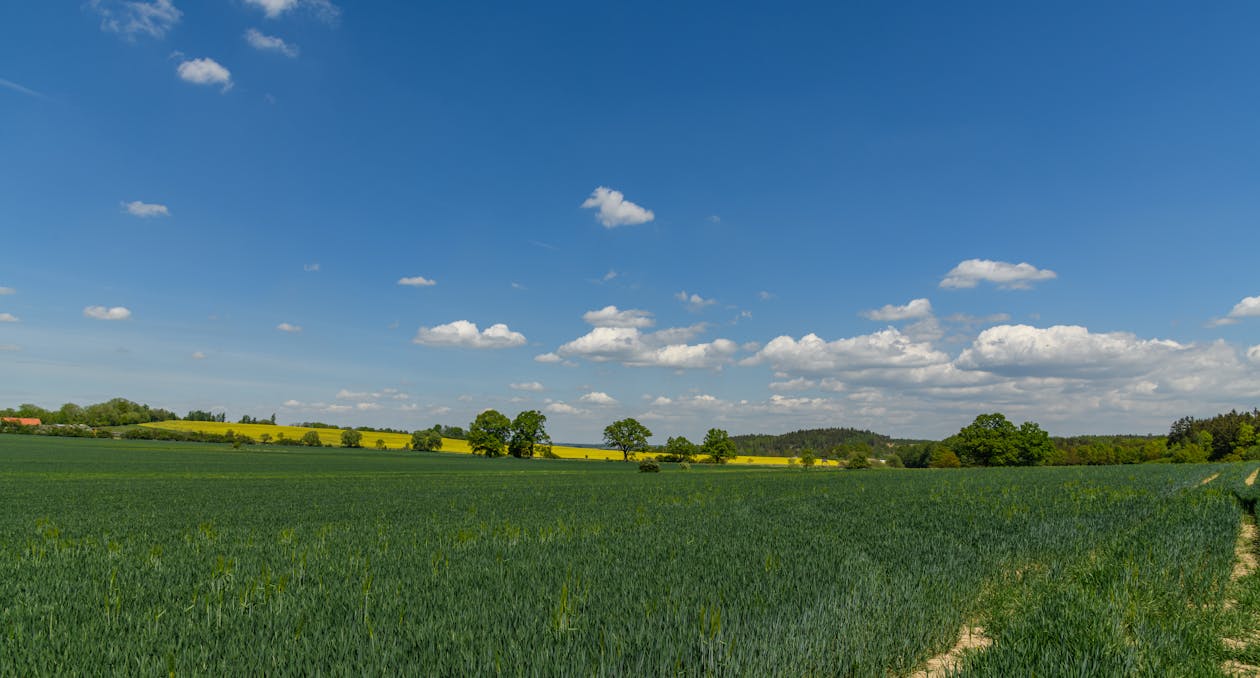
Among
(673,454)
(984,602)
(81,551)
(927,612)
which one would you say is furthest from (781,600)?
(673,454)

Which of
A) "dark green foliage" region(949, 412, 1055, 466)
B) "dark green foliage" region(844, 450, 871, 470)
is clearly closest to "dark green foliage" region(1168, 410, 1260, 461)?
"dark green foliage" region(949, 412, 1055, 466)

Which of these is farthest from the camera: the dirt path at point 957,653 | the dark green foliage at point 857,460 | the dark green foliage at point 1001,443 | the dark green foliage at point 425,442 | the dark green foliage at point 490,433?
the dark green foliage at point 425,442

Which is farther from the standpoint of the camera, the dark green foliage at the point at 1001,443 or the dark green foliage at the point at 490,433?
the dark green foliage at the point at 490,433

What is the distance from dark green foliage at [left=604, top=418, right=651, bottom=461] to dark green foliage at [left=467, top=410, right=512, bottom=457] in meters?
26.4

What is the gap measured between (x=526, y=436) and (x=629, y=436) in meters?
25.8

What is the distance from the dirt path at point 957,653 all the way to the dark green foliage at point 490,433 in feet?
391

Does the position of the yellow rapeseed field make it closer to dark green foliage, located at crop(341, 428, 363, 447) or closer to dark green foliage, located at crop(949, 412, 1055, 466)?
dark green foliage, located at crop(341, 428, 363, 447)

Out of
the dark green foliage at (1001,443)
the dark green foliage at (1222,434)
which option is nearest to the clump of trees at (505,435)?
the dark green foliage at (1001,443)

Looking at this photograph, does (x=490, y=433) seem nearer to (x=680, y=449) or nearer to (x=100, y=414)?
(x=680, y=449)

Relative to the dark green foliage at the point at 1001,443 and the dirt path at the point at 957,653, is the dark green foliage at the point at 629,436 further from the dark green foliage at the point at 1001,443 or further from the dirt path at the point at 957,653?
the dirt path at the point at 957,653

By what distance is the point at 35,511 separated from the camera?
2123 cm

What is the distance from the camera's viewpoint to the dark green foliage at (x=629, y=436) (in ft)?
444

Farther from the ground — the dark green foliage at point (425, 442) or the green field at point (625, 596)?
the green field at point (625, 596)

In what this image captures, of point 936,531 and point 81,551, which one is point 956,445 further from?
point 81,551
